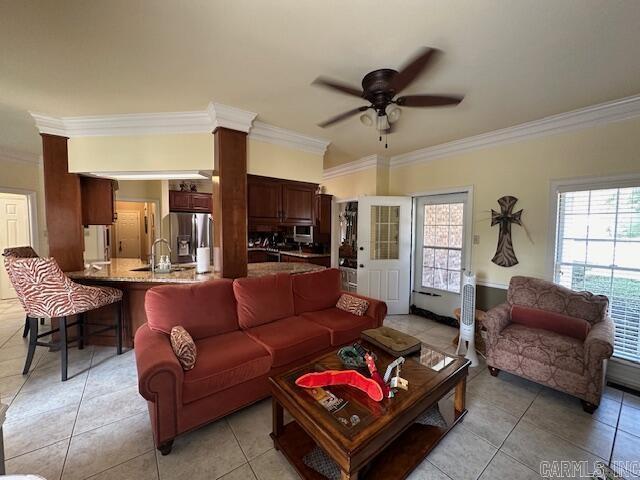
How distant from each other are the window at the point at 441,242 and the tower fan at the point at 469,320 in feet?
3.08

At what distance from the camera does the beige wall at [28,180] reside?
4277 mm

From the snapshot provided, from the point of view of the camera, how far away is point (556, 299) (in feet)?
8.75

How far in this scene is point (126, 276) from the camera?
2.96 meters

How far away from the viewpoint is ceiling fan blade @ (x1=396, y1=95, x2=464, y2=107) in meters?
1.94

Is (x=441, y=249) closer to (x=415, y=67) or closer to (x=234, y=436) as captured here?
(x=415, y=67)

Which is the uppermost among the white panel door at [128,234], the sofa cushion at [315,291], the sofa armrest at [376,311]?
the white panel door at [128,234]

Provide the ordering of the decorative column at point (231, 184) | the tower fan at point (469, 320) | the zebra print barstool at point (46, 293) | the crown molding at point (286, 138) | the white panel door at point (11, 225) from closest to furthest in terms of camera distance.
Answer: the zebra print barstool at point (46, 293)
the decorative column at point (231, 184)
the tower fan at point (469, 320)
the crown molding at point (286, 138)
the white panel door at point (11, 225)

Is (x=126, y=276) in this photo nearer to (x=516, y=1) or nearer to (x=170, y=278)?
(x=170, y=278)

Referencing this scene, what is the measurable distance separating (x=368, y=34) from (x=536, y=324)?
3.06 metres

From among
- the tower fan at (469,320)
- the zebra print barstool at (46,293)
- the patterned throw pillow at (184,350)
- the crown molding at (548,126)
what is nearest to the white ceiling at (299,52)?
the crown molding at (548,126)

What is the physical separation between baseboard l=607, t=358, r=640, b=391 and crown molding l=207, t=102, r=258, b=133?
4.37 metres

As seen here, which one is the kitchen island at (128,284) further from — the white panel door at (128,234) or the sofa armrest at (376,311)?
the white panel door at (128,234)

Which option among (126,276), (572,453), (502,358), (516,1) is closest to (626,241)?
(502,358)

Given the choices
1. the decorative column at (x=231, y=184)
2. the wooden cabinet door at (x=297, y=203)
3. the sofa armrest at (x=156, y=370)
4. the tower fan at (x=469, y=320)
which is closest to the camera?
the sofa armrest at (x=156, y=370)
